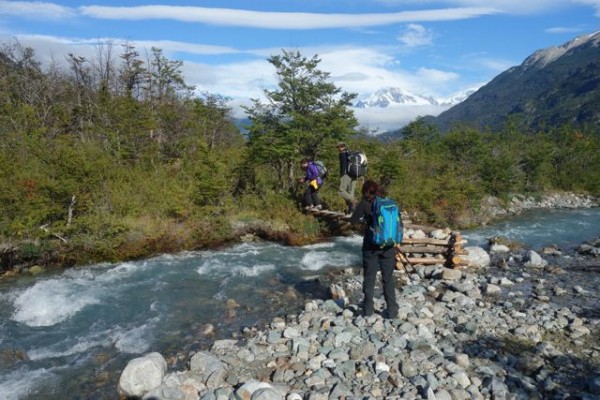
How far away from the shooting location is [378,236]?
722 cm

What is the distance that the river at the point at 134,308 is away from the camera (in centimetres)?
692

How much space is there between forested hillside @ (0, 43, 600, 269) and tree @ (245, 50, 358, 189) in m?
0.05

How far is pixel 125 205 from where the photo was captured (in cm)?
1534

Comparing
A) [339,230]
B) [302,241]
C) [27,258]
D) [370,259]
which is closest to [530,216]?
[339,230]

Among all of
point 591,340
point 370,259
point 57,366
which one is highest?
point 370,259

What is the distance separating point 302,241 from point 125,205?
6.77m

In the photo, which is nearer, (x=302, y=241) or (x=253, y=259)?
(x=253, y=259)

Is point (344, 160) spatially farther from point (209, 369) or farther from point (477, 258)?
point (209, 369)

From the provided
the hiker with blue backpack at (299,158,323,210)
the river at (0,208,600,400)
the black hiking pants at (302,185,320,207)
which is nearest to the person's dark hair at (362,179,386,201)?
the river at (0,208,600,400)

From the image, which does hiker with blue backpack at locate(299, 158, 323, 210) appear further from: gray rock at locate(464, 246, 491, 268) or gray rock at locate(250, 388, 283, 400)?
gray rock at locate(250, 388, 283, 400)

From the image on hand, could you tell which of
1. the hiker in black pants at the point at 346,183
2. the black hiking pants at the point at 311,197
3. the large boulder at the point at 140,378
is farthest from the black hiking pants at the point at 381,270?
the black hiking pants at the point at 311,197

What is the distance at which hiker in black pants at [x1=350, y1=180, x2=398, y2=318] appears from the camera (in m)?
7.55

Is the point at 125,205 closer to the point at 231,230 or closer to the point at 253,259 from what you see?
the point at 231,230

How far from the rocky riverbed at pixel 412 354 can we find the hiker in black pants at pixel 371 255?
472 millimetres
